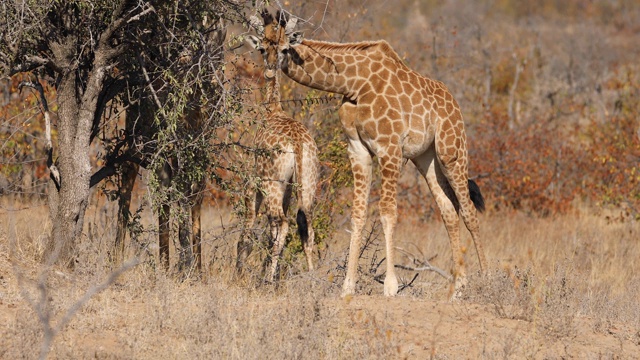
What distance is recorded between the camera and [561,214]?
1468cm

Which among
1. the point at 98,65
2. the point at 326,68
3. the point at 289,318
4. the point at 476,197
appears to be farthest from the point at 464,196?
the point at 98,65

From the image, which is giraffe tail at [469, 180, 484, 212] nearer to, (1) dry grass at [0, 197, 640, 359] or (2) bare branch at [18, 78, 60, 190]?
(1) dry grass at [0, 197, 640, 359]

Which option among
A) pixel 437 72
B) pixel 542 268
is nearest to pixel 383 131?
pixel 542 268

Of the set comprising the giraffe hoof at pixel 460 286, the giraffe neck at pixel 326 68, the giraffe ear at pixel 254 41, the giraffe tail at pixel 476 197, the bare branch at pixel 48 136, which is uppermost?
the giraffe ear at pixel 254 41

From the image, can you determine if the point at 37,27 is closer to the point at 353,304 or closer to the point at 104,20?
the point at 104,20

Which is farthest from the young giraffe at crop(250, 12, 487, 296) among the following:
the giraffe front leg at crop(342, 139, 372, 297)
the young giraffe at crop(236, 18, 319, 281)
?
the young giraffe at crop(236, 18, 319, 281)

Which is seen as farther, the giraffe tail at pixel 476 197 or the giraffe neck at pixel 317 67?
the giraffe tail at pixel 476 197

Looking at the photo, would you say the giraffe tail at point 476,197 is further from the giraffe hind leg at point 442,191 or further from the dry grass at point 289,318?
the dry grass at point 289,318

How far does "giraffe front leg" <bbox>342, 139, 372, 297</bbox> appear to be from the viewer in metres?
8.32

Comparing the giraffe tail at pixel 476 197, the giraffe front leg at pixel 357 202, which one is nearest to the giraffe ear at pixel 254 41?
the giraffe front leg at pixel 357 202

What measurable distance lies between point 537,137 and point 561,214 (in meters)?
1.61

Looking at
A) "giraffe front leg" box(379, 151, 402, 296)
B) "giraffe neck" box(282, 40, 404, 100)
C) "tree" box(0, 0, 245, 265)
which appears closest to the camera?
"tree" box(0, 0, 245, 265)

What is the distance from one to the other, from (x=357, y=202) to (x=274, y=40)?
164cm

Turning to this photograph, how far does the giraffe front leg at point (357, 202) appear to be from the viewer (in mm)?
8320
